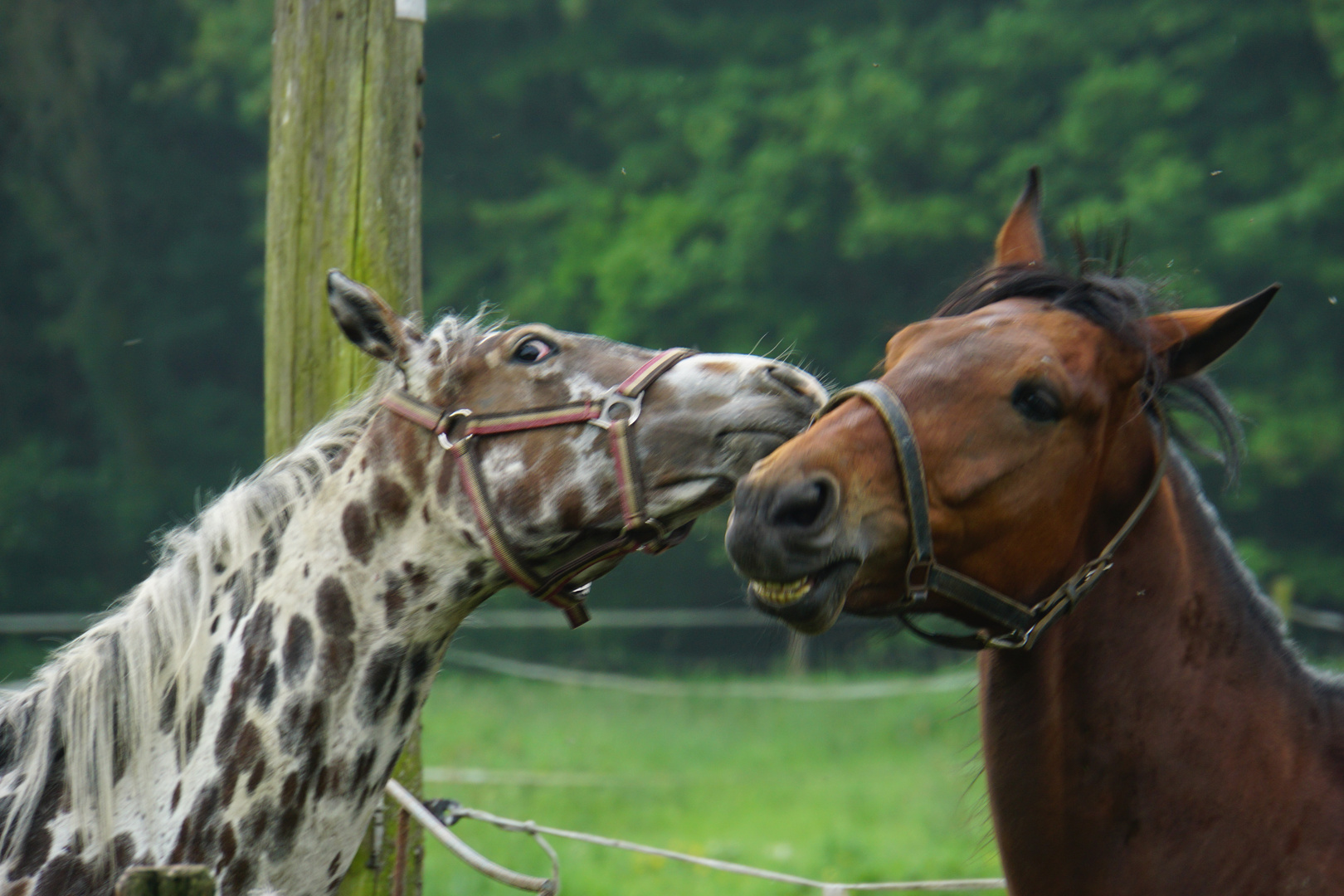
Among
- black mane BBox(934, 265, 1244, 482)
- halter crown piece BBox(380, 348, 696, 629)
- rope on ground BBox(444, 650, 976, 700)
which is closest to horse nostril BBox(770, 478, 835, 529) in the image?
halter crown piece BBox(380, 348, 696, 629)

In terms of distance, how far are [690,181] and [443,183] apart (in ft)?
14.5

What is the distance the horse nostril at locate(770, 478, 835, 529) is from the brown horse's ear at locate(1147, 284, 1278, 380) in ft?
2.15

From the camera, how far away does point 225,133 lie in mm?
20359

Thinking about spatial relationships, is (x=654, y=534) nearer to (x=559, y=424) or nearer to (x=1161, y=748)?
(x=559, y=424)

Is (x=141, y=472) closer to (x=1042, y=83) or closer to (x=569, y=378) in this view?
(x=1042, y=83)

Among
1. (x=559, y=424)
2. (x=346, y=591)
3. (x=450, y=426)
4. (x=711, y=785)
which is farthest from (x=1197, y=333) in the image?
(x=711, y=785)

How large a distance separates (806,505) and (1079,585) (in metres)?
0.50

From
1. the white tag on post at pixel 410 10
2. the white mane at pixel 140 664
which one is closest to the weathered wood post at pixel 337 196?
the white tag on post at pixel 410 10

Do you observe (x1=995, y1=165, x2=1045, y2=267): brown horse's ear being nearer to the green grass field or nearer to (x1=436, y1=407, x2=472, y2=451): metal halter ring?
(x1=436, y1=407, x2=472, y2=451): metal halter ring

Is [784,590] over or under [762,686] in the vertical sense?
over

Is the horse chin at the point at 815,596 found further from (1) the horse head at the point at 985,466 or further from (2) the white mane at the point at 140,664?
(2) the white mane at the point at 140,664

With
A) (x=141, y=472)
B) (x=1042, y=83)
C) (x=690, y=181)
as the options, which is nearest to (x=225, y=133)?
(x=141, y=472)

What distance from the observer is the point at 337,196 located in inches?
115

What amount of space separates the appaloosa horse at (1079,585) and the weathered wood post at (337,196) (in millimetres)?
1425
